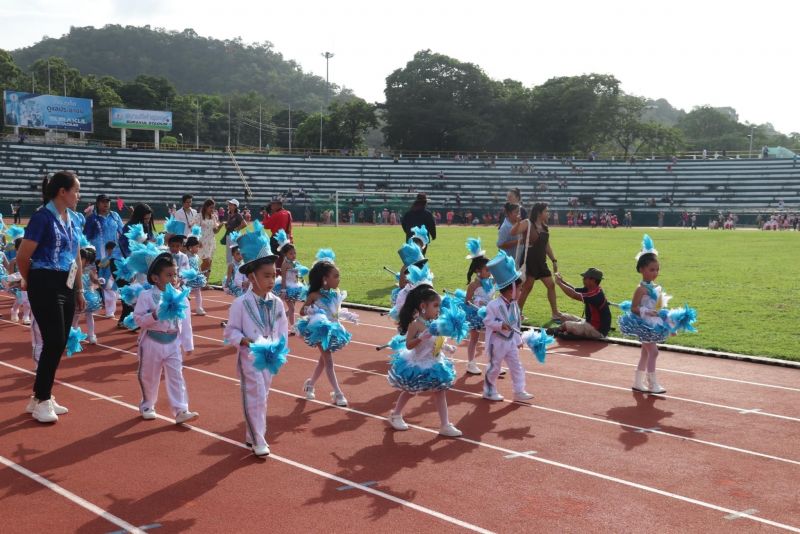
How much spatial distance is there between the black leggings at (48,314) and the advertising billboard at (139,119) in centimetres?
6678

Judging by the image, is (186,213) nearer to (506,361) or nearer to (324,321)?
(324,321)

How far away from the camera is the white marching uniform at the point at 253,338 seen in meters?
6.31

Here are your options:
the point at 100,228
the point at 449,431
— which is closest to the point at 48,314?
the point at 449,431

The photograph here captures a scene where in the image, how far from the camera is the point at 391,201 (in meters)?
63.9

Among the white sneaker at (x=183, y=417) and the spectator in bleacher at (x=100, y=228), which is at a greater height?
the spectator in bleacher at (x=100, y=228)

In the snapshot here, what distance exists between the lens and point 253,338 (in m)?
6.36

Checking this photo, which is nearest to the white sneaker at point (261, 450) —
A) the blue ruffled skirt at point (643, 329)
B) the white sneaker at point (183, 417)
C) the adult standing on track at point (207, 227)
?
the white sneaker at point (183, 417)

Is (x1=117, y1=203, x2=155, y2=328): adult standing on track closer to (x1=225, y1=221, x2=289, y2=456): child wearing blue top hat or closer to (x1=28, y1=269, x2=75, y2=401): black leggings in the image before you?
(x1=28, y1=269, x2=75, y2=401): black leggings

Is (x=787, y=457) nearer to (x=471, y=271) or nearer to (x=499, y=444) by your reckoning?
(x=499, y=444)

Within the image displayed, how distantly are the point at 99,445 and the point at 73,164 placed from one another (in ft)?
199

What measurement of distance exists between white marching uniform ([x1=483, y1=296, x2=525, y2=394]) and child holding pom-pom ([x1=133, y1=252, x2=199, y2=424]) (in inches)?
121

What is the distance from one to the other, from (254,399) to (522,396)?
309 cm

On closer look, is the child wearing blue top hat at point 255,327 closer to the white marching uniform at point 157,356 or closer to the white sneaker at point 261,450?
the white sneaker at point 261,450

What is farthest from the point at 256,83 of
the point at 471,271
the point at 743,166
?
the point at 471,271
